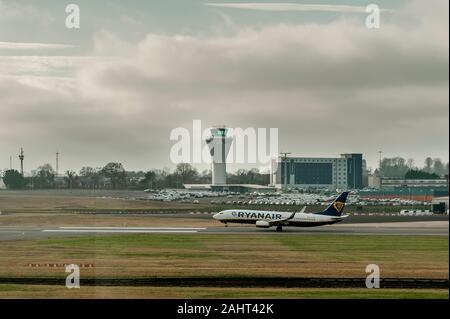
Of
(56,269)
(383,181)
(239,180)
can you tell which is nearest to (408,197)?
(383,181)

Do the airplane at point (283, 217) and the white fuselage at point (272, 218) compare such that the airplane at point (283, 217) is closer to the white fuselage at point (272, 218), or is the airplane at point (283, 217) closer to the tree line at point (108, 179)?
the white fuselage at point (272, 218)

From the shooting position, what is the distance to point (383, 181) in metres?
68.9

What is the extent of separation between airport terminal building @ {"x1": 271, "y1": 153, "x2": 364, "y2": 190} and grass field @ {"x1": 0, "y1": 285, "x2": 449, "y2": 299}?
75.1 feet

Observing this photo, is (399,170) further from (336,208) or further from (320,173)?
(336,208)

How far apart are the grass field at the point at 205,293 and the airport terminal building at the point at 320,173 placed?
2289 cm

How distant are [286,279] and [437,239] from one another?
107 feet

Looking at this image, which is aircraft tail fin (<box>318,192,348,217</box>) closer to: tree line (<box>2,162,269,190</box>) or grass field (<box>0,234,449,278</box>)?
grass field (<box>0,234,449,278</box>)

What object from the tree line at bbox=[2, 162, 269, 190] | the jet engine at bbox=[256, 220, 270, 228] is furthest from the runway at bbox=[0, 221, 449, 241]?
the tree line at bbox=[2, 162, 269, 190]

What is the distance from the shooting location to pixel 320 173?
61562 mm

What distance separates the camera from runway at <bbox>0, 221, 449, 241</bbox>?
196 ft

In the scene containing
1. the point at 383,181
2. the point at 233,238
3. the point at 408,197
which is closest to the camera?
the point at 233,238

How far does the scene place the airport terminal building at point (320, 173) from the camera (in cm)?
5523

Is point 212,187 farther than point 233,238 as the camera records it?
Yes

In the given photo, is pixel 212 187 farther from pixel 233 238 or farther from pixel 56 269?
pixel 56 269
